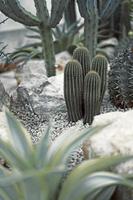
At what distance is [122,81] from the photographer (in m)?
3.18

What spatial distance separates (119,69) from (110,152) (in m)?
1.21

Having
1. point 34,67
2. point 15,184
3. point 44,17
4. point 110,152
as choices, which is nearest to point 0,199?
point 15,184

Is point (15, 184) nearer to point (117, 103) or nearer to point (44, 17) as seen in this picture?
point (117, 103)

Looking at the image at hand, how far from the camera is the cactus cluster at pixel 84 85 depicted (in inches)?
112

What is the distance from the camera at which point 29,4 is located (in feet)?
17.4

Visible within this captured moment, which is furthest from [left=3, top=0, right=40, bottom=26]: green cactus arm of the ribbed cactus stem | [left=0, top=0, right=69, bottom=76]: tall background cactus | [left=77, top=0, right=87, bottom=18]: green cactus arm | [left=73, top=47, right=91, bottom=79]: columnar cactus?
the ribbed cactus stem

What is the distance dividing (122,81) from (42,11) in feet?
3.11

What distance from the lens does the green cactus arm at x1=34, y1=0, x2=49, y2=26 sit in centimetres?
352

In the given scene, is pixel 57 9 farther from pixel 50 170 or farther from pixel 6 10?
pixel 50 170

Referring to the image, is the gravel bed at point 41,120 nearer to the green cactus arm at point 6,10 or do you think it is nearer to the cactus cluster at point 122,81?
the cactus cluster at point 122,81

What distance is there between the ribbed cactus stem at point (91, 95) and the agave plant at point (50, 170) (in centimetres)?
90

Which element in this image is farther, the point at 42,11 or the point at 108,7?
the point at 108,7

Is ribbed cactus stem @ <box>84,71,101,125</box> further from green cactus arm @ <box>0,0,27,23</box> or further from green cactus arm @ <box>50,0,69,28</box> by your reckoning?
green cactus arm @ <box>0,0,27,23</box>

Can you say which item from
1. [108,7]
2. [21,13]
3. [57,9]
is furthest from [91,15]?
[21,13]
